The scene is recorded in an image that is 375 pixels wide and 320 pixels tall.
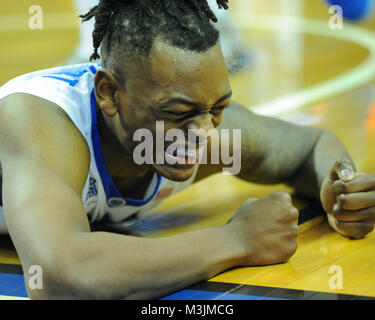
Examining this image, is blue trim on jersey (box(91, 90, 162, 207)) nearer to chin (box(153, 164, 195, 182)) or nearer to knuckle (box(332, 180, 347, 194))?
chin (box(153, 164, 195, 182))

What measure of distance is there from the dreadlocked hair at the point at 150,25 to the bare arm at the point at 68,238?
27cm

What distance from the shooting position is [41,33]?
7.43 metres

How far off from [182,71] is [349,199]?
2.16 ft

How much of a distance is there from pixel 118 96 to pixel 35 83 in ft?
0.94

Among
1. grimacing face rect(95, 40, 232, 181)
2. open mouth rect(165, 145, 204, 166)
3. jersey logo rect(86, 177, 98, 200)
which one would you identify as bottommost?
jersey logo rect(86, 177, 98, 200)

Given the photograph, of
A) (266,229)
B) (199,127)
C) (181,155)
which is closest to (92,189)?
(181,155)

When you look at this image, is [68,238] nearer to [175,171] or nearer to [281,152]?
[175,171]

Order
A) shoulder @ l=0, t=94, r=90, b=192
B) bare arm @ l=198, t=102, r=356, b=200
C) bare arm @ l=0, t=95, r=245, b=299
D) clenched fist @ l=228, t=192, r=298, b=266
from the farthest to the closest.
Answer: bare arm @ l=198, t=102, r=356, b=200 < clenched fist @ l=228, t=192, r=298, b=266 < shoulder @ l=0, t=94, r=90, b=192 < bare arm @ l=0, t=95, r=245, b=299

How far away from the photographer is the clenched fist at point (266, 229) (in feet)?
6.17

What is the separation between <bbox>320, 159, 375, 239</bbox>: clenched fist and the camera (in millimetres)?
2043

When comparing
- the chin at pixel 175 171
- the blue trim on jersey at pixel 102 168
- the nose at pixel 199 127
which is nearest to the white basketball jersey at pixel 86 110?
the blue trim on jersey at pixel 102 168

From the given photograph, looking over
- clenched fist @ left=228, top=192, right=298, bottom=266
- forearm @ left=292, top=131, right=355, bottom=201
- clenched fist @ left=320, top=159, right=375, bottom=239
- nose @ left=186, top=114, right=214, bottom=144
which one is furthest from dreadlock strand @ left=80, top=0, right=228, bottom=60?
forearm @ left=292, top=131, right=355, bottom=201

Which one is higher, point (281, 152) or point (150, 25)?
point (150, 25)

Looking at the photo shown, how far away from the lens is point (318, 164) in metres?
2.43
